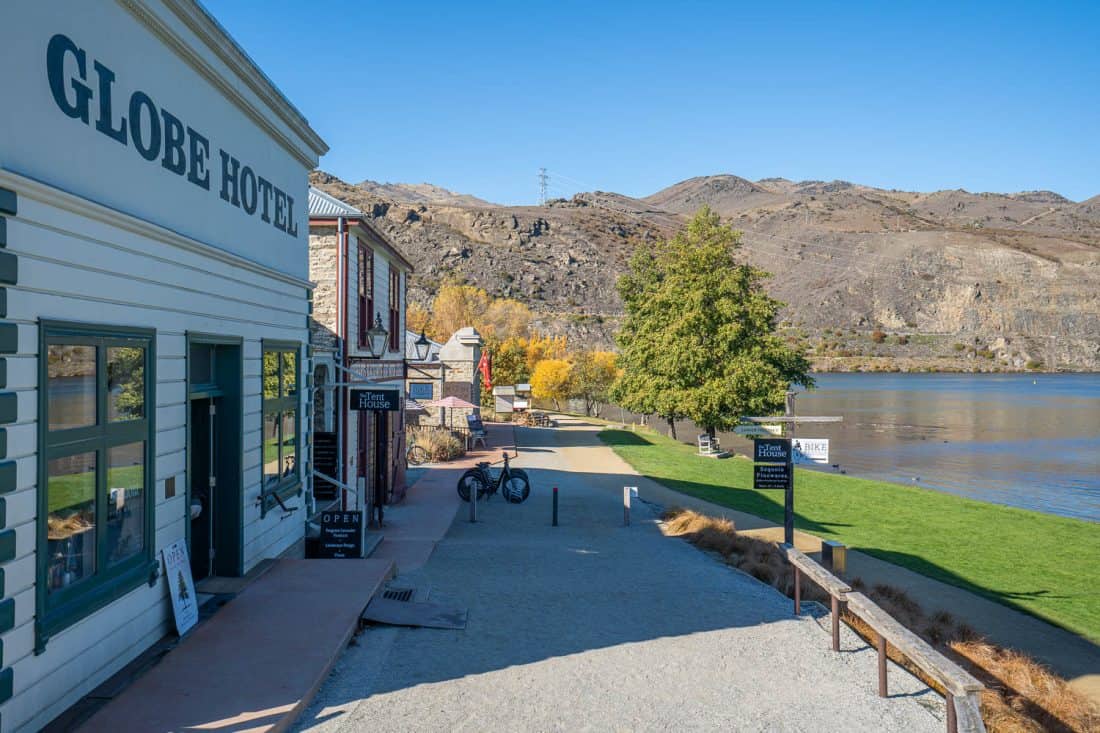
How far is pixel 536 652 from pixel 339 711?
2152 millimetres

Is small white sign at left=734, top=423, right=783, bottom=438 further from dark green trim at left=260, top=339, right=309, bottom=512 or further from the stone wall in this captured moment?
the stone wall

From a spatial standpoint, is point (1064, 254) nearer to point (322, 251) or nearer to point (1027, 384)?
point (1027, 384)

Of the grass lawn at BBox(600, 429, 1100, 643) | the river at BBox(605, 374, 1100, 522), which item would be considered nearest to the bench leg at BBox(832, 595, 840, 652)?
the grass lawn at BBox(600, 429, 1100, 643)

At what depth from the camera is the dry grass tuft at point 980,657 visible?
25.7 feet

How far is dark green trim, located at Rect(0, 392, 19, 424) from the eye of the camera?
4562mm

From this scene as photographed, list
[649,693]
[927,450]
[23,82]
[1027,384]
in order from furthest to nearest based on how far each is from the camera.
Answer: [1027,384] < [927,450] < [649,693] < [23,82]

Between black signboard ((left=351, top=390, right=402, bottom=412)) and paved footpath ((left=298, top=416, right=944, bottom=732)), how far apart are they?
7.78ft

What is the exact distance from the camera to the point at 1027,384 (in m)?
118

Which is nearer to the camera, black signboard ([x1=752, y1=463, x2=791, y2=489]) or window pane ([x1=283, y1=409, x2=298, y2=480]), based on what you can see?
window pane ([x1=283, y1=409, x2=298, y2=480])

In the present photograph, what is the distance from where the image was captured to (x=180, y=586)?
7113 mm

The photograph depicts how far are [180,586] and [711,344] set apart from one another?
2973 cm

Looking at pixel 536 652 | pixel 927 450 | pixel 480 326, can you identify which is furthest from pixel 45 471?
pixel 480 326

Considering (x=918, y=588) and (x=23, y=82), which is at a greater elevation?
(x=23, y=82)

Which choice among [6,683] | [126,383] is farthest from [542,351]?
[6,683]
